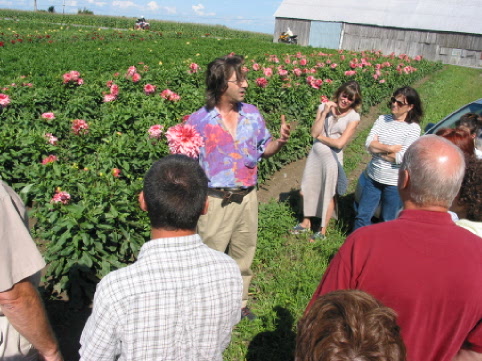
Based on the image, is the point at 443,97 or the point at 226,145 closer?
the point at 226,145

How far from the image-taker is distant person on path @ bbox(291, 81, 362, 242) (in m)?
3.81

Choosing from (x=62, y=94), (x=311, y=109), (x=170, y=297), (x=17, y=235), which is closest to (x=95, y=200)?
(x=17, y=235)

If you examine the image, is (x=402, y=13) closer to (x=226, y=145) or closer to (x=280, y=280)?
(x=280, y=280)

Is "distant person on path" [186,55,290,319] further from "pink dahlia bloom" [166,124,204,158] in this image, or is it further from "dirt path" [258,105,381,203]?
"dirt path" [258,105,381,203]

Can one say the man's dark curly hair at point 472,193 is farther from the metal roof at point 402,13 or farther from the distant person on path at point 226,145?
the metal roof at point 402,13

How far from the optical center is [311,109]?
7.29 metres

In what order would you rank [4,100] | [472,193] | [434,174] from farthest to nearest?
[4,100], [472,193], [434,174]

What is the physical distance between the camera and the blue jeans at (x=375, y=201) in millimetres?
3662

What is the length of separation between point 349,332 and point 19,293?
1.18 m

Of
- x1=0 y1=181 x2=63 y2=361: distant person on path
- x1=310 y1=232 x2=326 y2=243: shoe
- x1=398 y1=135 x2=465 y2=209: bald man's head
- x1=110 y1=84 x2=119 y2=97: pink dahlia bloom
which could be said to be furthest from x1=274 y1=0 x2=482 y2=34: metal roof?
x1=0 y1=181 x2=63 y2=361: distant person on path

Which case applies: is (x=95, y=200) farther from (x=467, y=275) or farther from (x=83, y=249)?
(x=467, y=275)

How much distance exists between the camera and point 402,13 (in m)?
35.0

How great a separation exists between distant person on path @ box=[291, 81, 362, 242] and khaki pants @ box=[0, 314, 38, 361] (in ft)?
9.68

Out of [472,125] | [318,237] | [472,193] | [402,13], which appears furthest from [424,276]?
[402,13]
